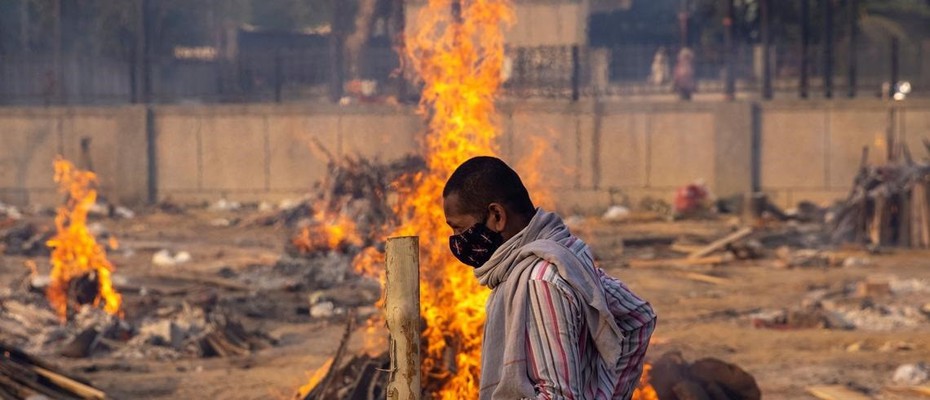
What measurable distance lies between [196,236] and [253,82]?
6.22 metres

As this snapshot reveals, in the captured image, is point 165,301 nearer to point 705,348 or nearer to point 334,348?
point 334,348

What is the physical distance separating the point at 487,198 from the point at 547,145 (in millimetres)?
19051

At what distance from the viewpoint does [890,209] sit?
676 inches

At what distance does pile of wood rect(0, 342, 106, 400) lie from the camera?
25.0ft

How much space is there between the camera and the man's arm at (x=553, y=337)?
9.68 ft

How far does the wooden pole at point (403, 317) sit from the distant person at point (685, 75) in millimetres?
19431

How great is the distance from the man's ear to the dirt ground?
5962 mm

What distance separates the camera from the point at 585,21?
33.1 metres

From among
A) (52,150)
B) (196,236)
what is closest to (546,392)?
(196,236)

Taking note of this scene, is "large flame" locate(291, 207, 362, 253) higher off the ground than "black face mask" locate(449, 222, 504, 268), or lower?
lower

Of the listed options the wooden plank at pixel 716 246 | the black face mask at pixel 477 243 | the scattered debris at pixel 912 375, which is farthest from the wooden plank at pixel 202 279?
the black face mask at pixel 477 243

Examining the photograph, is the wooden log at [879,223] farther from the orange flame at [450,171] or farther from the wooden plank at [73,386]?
the wooden plank at [73,386]

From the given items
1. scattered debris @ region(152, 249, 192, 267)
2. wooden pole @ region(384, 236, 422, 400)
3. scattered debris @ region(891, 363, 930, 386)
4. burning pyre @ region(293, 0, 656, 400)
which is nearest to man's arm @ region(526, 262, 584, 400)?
wooden pole @ region(384, 236, 422, 400)

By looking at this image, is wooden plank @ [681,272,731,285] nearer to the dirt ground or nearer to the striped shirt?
the dirt ground
